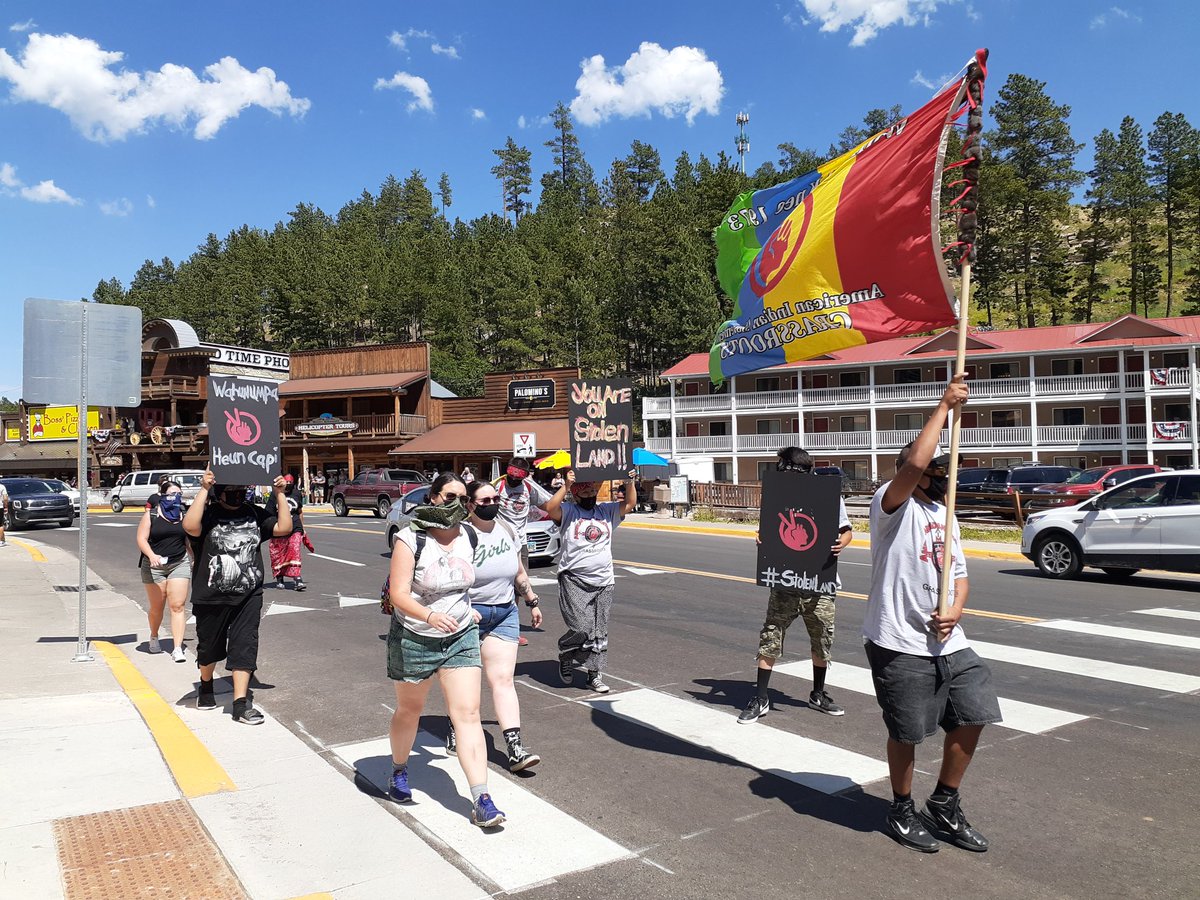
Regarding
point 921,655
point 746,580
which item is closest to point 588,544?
point 921,655

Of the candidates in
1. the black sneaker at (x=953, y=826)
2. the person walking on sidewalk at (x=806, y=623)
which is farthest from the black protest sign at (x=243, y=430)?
the black sneaker at (x=953, y=826)

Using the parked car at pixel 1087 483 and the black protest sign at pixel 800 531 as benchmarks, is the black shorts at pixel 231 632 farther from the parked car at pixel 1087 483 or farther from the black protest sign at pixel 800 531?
the parked car at pixel 1087 483

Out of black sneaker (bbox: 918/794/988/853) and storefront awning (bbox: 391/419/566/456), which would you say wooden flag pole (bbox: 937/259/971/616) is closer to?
black sneaker (bbox: 918/794/988/853)

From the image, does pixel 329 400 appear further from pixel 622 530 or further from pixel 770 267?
pixel 770 267

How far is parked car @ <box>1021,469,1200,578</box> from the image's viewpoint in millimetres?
13297

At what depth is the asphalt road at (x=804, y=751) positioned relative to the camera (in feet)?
14.0

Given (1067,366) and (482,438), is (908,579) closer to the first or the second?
(482,438)

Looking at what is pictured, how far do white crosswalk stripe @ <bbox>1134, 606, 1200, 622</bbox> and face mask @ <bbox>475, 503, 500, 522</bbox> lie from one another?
9.20 meters

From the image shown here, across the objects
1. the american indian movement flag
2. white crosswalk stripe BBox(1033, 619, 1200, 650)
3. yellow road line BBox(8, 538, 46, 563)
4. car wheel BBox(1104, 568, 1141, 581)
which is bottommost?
yellow road line BBox(8, 538, 46, 563)

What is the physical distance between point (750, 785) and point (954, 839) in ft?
4.08

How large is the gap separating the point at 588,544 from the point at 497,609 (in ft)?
6.67

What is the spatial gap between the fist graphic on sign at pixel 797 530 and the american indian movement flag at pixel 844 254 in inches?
46.3

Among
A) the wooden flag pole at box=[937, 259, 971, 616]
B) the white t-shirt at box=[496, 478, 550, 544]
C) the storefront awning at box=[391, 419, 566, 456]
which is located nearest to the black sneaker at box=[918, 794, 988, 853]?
the wooden flag pole at box=[937, 259, 971, 616]

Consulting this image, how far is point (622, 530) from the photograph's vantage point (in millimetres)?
26516
